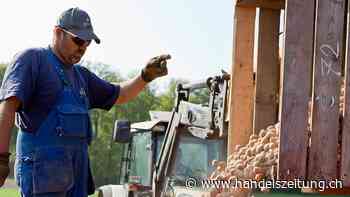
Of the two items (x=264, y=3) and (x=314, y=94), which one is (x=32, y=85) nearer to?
(x=314, y=94)

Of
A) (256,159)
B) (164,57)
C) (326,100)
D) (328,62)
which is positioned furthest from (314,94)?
(164,57)

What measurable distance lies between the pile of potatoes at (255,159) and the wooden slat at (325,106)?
26cm

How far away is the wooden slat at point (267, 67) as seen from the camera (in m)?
4.43

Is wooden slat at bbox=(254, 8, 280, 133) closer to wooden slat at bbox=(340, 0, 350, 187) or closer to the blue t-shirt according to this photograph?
wooden slat at bbox=(340, 0, 350, 187)

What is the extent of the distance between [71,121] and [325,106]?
51.8 inches

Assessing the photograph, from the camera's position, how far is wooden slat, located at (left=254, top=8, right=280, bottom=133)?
4.43 meters

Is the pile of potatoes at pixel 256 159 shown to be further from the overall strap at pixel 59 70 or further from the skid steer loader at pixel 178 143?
the skid steer loader at pixel 178 143

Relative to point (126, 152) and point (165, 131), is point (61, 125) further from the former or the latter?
point (126, 152)

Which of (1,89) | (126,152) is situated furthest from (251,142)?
(126,152)

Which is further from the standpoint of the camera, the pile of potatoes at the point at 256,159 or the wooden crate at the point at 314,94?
the pile of potatoes at the point at 256,159

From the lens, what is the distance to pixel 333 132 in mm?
3438

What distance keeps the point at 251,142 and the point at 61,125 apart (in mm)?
1171

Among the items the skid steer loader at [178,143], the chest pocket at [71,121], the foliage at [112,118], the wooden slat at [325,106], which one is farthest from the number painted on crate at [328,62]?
the foliage at [112,118]

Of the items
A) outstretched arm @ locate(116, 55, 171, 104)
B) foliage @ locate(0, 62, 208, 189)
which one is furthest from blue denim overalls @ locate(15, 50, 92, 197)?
foliage @ locate(0, 62, 208, 189)
